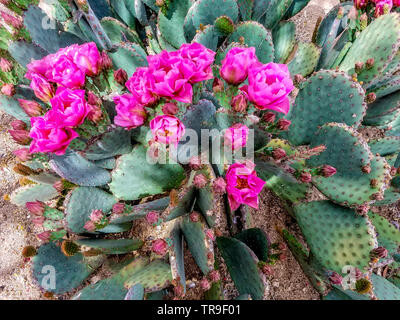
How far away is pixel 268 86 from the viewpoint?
0.91 metres

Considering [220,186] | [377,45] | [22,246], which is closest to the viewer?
[220,186]

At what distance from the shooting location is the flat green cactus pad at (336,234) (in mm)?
1096

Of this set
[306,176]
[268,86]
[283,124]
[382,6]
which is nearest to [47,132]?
[268,86]

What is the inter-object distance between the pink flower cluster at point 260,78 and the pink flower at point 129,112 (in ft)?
0.96

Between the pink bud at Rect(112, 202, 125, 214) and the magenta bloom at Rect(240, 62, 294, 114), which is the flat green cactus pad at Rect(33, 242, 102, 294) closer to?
the pink bud at Rect(112, 202, 125, 214)

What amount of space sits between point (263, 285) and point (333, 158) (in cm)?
55

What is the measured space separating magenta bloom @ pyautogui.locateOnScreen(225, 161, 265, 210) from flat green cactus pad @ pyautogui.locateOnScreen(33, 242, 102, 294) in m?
0.76

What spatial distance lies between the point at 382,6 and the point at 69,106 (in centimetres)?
143

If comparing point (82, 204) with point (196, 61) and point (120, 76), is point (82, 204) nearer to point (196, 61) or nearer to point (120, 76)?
point (120, 76)

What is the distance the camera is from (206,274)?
1.12m

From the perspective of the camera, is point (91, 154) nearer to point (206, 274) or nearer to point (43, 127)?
point (43, 127)

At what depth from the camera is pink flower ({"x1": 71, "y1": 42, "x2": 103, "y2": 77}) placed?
0.98 meters

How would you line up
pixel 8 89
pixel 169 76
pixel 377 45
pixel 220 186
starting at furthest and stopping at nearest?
pixel 377 45 < pixel 8 89 < pixel 220 186 < pixel 169 76

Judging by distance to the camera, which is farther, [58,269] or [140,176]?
[58,269]
